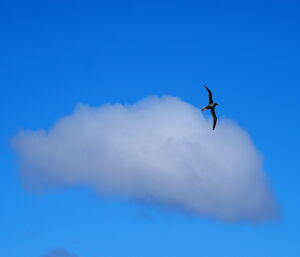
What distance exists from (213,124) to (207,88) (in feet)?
43.4

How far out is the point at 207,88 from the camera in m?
191

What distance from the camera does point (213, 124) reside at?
199m
